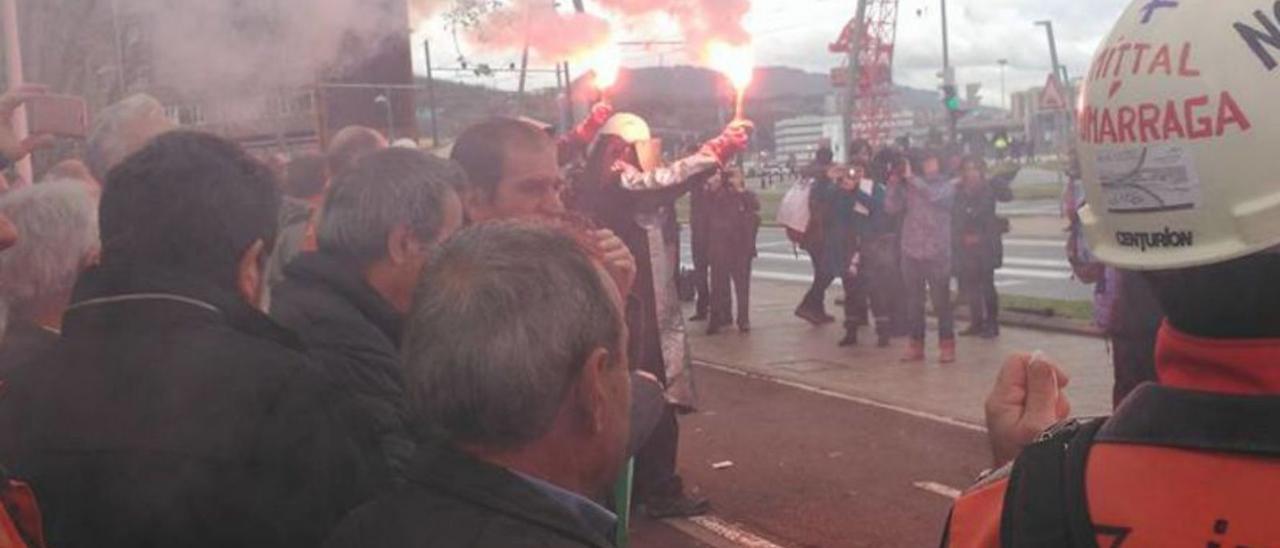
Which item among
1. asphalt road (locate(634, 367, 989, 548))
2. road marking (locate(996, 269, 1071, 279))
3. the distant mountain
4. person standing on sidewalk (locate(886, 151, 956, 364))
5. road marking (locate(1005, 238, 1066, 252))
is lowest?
road marking (locate(1005, 238, 1066, 252))

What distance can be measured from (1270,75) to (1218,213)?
0.54 feet

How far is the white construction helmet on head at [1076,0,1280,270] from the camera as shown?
1.49 meters

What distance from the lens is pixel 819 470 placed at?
23.0 feet

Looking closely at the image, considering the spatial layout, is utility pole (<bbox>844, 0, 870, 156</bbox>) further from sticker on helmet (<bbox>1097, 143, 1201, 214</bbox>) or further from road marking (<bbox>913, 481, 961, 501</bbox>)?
sticker on helmet (<bbox>1097, 143, 1201, 214</bbox>)

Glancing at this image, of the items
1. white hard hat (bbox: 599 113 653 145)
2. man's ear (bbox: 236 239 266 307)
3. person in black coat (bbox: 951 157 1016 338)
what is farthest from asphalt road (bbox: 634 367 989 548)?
man's ear (bbox: 236 239 266 307)

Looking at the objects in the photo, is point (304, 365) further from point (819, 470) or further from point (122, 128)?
point (819, 470)

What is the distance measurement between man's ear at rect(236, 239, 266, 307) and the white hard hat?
11.4 feet

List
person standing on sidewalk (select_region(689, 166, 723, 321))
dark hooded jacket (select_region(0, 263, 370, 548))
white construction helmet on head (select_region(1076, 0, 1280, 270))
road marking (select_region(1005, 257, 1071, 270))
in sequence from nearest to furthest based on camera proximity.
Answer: white construction helmet on head (select_region(1076, 0, 1280, 270)) < dark hooded jacket (select_region(0, 263, 370, 548)) < person standing on sidewalk (select_region(689, 166, 723, 321)) < road marking (select_region(1005, 257, 1071, 270))

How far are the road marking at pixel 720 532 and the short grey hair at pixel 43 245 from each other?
11.4 ft

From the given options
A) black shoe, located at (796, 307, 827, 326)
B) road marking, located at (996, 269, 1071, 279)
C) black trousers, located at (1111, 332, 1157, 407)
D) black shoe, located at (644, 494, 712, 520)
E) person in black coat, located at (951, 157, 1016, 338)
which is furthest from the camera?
road marking, located at (996, 269, 1071, 279)

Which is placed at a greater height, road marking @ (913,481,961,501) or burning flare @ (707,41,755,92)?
burning flare @ (707,41,755,92)

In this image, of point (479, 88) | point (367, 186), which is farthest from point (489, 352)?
point (479, 88)

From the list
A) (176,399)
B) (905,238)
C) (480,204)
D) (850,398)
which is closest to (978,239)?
(905,238)

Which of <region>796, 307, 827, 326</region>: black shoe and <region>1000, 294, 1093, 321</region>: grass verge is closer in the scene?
<region>1000, 294, 1093, 321</region>: grass verge
